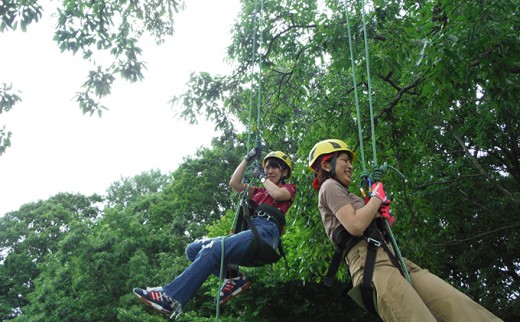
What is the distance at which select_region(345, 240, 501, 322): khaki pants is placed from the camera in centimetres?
266

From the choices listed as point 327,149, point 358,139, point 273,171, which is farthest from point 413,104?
point 327,149

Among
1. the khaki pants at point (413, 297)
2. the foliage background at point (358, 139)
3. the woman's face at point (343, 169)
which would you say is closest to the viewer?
the khaki pants at point (413, 297)

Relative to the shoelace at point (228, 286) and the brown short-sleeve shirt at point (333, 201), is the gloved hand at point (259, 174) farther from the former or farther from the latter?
the brown short-sleeve shirt at point (333, 201)

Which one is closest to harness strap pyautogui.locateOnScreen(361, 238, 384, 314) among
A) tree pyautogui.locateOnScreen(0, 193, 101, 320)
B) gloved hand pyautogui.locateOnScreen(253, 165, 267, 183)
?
gloved hand pyautogui.locateOnScreen(253, 165, 267, 183)

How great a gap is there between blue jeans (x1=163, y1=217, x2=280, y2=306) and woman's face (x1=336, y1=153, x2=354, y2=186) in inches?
36.3

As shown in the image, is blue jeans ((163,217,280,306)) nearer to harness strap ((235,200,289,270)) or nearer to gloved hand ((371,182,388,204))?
harness strap ((235,200,289,270))

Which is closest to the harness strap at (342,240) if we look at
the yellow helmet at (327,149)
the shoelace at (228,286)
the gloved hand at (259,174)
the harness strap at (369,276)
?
the harness strap at (369,276)

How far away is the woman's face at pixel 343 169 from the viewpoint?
10.9ft

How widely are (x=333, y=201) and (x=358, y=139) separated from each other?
401 centimetres

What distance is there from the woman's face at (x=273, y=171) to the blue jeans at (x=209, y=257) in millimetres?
554

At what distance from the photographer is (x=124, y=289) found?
Result: 53.2 ft

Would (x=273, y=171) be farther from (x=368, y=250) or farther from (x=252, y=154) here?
(x=368, y=250)

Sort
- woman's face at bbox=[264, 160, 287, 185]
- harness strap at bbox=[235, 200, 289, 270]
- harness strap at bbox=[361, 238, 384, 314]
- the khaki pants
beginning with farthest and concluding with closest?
woman's face at bbox=[264, 160, 287, 185] < harness strap at bbox=[235, 200, 289, 270] < harness strap at bbox=[361, 238, 384, 314] < the khaki pants

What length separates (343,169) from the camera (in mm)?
3369
